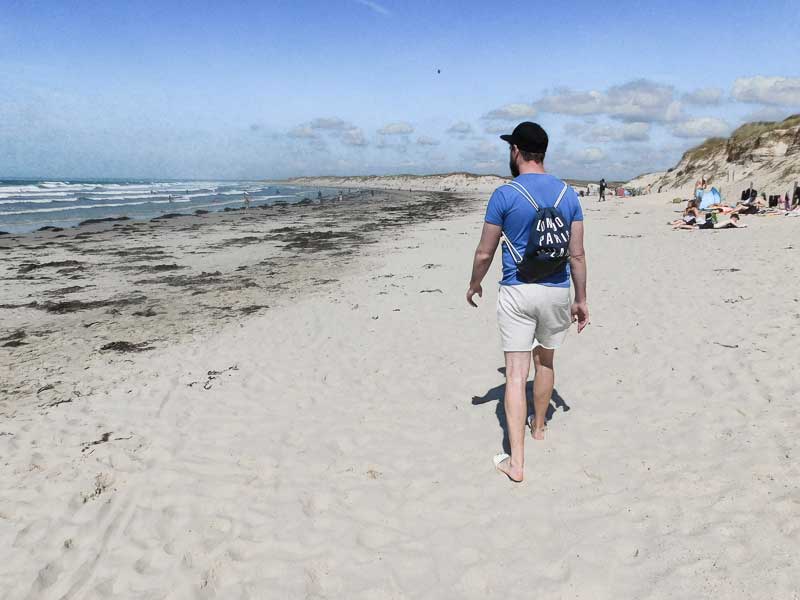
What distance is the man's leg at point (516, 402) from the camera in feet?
11.3

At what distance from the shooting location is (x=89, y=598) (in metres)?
2.77

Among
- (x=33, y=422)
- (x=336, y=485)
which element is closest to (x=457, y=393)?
(x=336, y=485)

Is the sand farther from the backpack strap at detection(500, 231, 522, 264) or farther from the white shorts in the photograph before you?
the backpack strap at detection(500, 231, 522, 264)

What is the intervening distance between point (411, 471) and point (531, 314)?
Result: 5.30 feet

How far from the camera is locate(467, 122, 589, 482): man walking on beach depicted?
3145 millimetres

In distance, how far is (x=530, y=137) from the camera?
3219mm

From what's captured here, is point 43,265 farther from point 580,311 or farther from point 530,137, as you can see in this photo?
point 580,311

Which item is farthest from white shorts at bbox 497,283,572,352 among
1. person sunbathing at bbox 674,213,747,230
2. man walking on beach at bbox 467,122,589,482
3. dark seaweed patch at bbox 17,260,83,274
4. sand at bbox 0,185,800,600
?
person sunbathing at bbox 674,213,747,230

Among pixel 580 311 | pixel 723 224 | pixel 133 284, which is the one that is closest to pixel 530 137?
pixel 580 311

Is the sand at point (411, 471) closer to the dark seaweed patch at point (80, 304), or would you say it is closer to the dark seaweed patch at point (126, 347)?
the dark seaweed patch at point (126, 347)

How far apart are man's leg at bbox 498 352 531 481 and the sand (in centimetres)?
17

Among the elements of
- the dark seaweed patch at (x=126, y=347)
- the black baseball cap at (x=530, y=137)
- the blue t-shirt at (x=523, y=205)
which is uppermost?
the black baseball cap at (x=530, y=137)

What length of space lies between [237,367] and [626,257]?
10601 millimetres

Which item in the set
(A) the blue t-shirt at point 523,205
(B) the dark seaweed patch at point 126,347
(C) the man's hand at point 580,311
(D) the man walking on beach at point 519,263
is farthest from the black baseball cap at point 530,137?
(B) the dark seaweed patch at point 126,347
